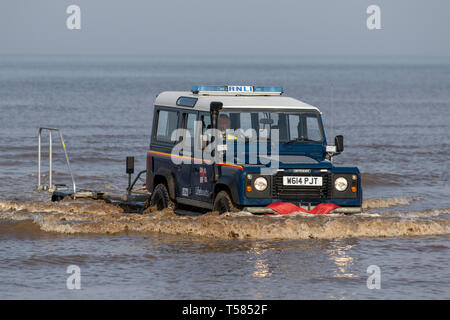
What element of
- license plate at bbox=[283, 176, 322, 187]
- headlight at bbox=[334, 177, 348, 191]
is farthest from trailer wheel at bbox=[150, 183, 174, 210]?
headlight at bbox=[334, 177, 348, 191]

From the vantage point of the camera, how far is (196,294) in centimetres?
993

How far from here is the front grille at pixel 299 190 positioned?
1300 cm

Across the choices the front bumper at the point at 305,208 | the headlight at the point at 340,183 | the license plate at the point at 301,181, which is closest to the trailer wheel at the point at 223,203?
the front bumper at the point at 305,208

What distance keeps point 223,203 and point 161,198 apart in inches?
81.1

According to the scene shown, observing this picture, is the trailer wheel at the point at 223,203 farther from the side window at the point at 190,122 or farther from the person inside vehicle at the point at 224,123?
the side window at the point at 190,122

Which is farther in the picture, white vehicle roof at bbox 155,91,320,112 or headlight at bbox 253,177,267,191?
white vehicle roof at bbox 155,91,320,112

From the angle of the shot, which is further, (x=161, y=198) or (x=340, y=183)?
(x=161, y=198)

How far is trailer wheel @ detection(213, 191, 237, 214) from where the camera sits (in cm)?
1311

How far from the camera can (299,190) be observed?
13109 mm

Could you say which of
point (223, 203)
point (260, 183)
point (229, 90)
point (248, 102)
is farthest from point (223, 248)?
point (229, 90)

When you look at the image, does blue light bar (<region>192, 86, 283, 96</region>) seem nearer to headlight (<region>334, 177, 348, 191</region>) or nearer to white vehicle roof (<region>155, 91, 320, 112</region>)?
white vehicle roof (<region>155, 91, 320, 112</region>)

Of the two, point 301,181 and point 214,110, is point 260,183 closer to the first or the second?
point 301,181

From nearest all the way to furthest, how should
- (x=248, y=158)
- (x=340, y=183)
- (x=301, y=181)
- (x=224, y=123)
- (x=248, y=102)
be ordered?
(x=301, y=181) < (x=340, y=183) < (x=248, y=158) < (x=224, y=123) < (x=248, y=102)

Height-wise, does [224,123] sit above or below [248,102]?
below
